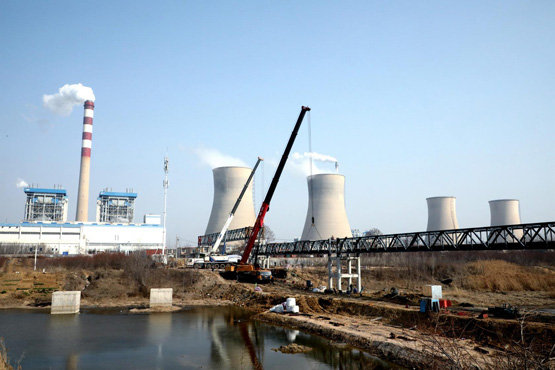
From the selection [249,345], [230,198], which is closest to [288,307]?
[249,345]

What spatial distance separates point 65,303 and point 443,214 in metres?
47.9

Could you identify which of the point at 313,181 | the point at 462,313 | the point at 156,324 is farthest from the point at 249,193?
the point at 462,313

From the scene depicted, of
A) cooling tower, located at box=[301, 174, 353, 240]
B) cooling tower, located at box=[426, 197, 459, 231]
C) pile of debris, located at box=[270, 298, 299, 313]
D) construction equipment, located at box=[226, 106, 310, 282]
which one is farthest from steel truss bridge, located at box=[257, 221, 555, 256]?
cooling tower, located at box=[426, 197, 459, 231]

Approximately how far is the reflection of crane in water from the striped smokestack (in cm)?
6030

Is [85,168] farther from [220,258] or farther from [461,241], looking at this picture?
[461,241]

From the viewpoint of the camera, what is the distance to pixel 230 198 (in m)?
51.7

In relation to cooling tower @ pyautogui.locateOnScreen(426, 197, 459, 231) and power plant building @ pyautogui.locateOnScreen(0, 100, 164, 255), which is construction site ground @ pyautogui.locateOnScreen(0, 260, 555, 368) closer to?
cooling tower @ pyautogui.locateOnScreen(426, 197, 459, 231)

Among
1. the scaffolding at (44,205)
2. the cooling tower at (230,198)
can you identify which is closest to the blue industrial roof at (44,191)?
the scaffolding at (44,205)

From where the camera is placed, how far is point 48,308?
27.3 meters

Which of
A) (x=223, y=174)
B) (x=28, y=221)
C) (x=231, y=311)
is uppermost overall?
(x=223, y=174)

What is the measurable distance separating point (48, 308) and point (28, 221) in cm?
5707

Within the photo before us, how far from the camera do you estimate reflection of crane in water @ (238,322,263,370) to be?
46.8ft

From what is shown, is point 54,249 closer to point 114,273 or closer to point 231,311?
point 114,273

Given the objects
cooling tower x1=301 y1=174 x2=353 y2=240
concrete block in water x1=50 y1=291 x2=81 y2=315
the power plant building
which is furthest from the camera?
the power plant building
